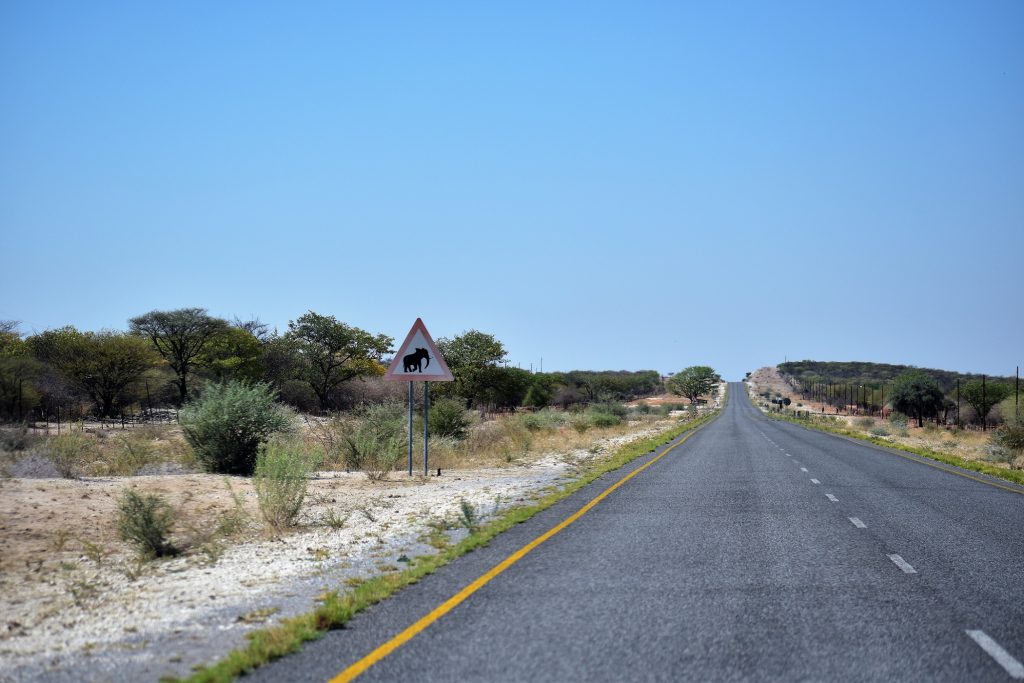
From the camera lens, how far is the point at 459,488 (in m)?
16.8

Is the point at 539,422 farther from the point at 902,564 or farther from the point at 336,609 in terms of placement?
the point at 336,609

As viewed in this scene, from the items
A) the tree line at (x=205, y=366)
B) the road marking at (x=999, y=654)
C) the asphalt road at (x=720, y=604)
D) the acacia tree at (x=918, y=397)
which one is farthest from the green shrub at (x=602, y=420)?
the acacia tree at (x=918, y=397)

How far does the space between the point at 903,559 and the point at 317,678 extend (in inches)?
270

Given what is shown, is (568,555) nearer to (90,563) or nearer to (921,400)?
(90,563)

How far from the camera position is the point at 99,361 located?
48875mm

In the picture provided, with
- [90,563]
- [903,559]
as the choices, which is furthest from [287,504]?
[903,559]

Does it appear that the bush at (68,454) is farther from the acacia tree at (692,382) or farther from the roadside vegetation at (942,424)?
the acacia tree at (692,382)

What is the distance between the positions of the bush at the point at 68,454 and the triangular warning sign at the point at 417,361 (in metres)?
6.38

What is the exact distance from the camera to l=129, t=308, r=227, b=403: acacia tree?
6125 cm

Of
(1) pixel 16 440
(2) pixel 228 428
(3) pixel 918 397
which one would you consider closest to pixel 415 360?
(2) pixel 228 428

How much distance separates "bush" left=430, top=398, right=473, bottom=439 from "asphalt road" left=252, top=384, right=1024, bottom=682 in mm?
16356

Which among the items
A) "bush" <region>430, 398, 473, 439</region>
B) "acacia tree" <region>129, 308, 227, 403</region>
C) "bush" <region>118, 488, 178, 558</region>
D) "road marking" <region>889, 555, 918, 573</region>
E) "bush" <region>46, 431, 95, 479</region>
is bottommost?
"road marking" <region>889, 555, 918, 573</region>

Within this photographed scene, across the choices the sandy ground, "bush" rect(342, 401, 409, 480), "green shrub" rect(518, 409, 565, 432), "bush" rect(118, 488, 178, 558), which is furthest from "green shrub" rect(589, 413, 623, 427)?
"bush" rect(118, 488, 178, 558)

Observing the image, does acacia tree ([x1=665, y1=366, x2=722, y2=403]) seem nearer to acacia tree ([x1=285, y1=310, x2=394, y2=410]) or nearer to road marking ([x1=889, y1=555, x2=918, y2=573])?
acacia tree ([x1=285, y1=310, x2=394, y2=410])
